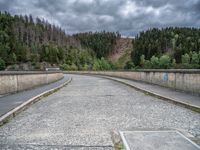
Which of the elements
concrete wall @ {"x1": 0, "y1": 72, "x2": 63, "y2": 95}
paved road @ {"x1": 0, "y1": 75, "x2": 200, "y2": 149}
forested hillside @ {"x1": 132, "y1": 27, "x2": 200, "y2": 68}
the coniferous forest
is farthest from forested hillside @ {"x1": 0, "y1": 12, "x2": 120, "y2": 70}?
paved road @ {"x1": 0, "y1": 75, "x2": 200, "y2": 149}

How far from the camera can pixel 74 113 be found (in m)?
8.59

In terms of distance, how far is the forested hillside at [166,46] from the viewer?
386ft

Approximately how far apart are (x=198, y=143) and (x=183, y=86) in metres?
9.41

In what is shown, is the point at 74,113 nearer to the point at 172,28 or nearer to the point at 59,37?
the point at 172,28

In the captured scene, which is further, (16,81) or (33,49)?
(33,49)

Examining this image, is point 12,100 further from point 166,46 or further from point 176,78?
point 166,46

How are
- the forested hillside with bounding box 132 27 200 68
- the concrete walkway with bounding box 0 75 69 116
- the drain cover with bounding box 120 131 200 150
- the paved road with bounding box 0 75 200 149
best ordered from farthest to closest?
the forested hillside with bounding box 132 27 200 68
the concrete walkway with bounding box 0 75 69 116
the paved road with bounding box 0 75 200 149
the drain cover with bounding box 120 131 200 150

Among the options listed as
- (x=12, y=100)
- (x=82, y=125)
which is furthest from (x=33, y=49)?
(x=82, y=125)

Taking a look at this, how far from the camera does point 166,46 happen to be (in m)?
146

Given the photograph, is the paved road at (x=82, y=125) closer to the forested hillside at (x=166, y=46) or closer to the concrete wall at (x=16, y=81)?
the concrete wall at (x=16, y=81)

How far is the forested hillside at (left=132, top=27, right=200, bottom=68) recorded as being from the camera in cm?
11774

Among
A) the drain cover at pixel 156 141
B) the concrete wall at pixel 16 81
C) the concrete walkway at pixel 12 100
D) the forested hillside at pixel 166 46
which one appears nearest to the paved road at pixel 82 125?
the drain cover at pixel 156 141

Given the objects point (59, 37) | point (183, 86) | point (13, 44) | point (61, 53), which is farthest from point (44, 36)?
point (183, 86)

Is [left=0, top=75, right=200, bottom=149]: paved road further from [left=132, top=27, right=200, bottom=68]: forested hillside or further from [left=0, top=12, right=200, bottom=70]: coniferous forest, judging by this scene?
[left=132, top=27, right=200, bottom=68]: forested hillside
